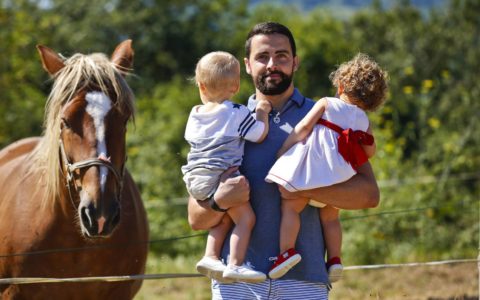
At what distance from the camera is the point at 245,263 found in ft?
11.2

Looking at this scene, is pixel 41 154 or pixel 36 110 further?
pixel 36 110

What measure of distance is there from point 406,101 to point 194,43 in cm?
1200

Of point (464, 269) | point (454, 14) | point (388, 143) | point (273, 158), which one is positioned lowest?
point (464, 269)

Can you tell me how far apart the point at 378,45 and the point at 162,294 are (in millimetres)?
27916

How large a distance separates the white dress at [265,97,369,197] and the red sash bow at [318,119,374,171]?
0.05 feet

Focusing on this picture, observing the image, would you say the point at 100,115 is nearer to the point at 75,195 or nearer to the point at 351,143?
the point at 75,195

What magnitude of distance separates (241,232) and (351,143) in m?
0.58

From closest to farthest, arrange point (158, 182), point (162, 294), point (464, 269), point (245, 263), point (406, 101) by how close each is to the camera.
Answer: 1. point (245, 263)
2. point (162, 294)
3. point (464, 269)
4. point (158, 182)
5. point (406, 101)

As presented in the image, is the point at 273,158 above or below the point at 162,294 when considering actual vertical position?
above

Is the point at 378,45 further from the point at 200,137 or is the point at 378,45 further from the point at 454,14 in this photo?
the point at 200,137

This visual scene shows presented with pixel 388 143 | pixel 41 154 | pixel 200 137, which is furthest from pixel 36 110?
pixel 200 137

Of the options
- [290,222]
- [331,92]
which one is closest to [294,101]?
[290,222]

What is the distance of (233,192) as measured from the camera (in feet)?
11.0

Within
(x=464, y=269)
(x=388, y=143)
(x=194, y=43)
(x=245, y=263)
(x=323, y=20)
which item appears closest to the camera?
(x=245, y=263)
